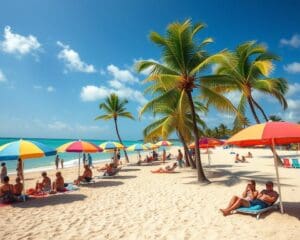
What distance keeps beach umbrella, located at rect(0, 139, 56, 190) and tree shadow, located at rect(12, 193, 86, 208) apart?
1.53m

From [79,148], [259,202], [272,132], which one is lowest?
[259,202]

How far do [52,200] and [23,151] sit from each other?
2.09 meters

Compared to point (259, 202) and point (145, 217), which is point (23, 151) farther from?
point (259, 202)

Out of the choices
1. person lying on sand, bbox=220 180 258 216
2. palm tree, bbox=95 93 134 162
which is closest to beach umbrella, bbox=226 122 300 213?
person lying on sand, bbox=220 180 258 216

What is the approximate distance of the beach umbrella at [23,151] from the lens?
28.2 feet

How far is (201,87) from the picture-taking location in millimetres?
12766

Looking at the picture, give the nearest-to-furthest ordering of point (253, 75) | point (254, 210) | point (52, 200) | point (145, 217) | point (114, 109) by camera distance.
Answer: point (254, 210) < point (145, 217) < point (52, 200) < point (253, 75) < point (114, 109)

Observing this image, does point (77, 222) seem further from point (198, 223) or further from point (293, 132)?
point (293, 132)

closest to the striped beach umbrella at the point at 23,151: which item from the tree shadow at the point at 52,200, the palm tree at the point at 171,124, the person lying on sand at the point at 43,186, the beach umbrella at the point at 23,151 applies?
the beach umbrella at the point at 23,151

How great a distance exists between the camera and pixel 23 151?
880 centimetres

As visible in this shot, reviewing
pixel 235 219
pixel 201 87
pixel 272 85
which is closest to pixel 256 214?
pixel 235 219

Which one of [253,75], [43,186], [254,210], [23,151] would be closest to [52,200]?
[43,186]

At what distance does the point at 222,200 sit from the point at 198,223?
8.46ft

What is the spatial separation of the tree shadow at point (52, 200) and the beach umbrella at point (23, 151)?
5.01ft
